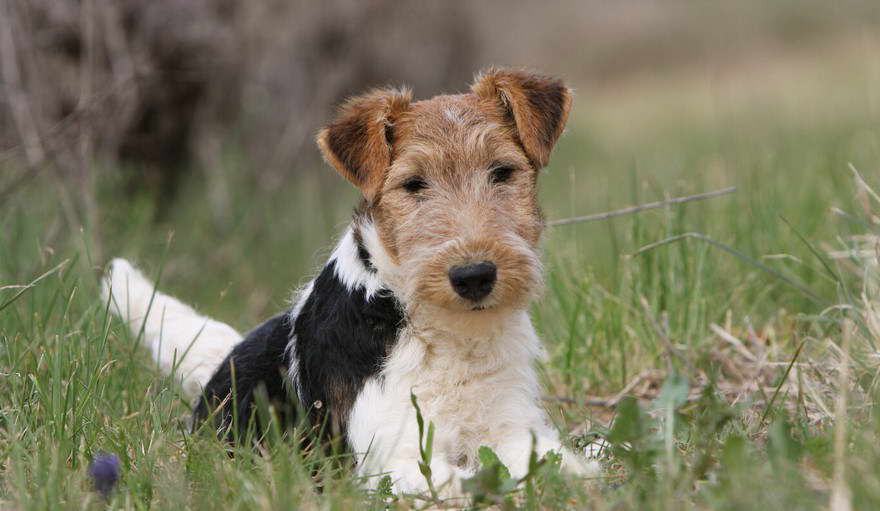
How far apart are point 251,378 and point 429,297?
917 millimetres

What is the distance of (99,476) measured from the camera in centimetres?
282

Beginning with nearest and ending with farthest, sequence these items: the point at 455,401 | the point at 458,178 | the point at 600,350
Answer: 1. the point at 455,401
2. the point at 458,178
3. the point at 600,350

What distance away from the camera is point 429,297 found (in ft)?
10.9

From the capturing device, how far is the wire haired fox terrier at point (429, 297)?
3.29m

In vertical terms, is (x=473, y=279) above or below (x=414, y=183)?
below

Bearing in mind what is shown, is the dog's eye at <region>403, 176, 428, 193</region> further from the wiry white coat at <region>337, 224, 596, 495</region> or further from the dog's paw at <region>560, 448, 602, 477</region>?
the dog's paw at <region>560, 448, 602, 477</region>

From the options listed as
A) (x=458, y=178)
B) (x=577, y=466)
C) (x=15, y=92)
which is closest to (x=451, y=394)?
(x=577, y=466)

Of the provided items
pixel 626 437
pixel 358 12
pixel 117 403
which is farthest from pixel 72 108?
pixel 626 437

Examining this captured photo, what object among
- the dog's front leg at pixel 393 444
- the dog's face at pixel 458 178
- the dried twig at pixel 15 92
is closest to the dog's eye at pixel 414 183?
the dog's face at pixel 458 178

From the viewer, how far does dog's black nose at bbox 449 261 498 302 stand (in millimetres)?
3219

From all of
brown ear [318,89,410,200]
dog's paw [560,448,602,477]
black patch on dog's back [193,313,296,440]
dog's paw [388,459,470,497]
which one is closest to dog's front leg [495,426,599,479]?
dog's paw [560,448,602,477]

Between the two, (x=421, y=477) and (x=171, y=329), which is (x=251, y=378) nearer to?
(x=171, y=329)

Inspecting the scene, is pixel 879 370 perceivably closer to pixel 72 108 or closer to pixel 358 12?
pixel 72 108

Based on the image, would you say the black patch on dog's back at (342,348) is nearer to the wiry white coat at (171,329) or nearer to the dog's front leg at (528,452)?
the dog's front leg at (528,452)
